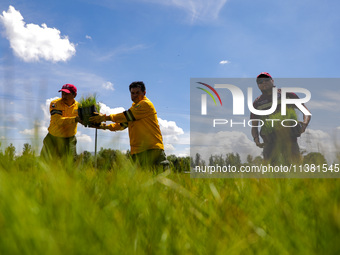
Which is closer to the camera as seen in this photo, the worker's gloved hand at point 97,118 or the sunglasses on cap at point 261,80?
the sunglasses on cap at point 261,80

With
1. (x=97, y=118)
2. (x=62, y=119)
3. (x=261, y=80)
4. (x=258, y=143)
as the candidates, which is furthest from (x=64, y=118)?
(x=261, y=80)

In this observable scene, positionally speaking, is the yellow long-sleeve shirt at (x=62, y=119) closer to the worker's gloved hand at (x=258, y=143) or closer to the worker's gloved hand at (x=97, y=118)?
the worker's gloved hand at (x=97, y=118)

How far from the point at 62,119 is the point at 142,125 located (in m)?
1.74

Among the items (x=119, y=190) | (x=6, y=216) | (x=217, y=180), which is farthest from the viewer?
(x=217, y=180)

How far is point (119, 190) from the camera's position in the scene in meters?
1.80

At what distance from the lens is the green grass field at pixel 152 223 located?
3.32ft

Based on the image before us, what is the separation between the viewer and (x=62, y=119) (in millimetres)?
6309

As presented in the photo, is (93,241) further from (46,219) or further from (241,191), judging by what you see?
(241,191)

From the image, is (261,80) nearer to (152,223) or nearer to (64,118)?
(64,118)

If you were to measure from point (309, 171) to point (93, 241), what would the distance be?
8.66 ft

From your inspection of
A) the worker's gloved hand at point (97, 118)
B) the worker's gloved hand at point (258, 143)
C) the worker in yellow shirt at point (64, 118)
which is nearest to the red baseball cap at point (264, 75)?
the worker's gloved hand at point (258, 143)

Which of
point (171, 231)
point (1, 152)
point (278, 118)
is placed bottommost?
point (171, 231)

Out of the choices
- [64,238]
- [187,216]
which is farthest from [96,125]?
[64,238]

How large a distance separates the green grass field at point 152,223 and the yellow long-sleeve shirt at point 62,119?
15.3ft
